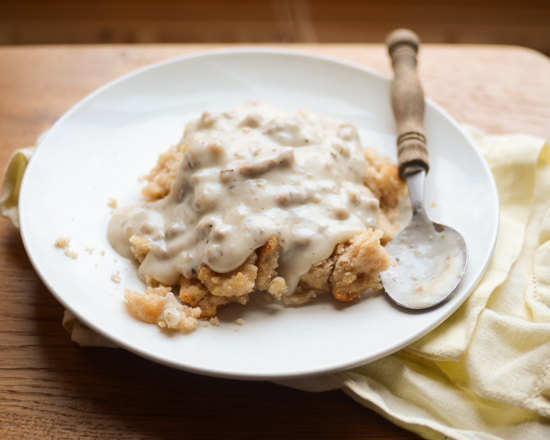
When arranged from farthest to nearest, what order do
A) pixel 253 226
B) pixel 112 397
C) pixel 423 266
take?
pixel 423 266 < pixel 253 226 < pixel 112 397

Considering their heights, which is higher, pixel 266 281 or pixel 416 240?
pixel 416 240

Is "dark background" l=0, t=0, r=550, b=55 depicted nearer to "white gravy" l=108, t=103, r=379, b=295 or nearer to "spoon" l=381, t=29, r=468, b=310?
"spoon" l=381, t=29, r=468, b=310

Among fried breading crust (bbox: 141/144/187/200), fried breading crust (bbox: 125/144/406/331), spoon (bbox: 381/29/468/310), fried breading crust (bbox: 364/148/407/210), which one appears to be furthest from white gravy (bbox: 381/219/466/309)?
fried breading crust (bbox: 141/144/187/200)

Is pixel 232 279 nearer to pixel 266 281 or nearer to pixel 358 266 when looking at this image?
pixel 266 281

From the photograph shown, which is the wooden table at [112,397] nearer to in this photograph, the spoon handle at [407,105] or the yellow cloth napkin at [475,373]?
A: the yellow cloth napkin at [475,373]

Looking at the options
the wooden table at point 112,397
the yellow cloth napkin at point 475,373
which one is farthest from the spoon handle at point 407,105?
the wooden table at point 112,397

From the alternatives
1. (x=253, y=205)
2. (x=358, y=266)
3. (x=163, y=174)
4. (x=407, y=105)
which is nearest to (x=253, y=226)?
(x=253, y=205)
